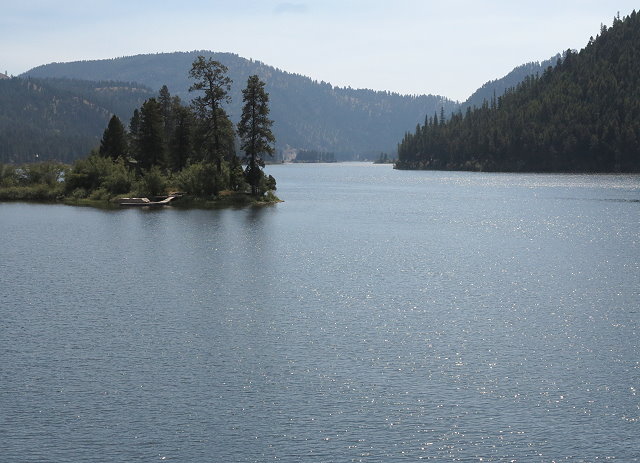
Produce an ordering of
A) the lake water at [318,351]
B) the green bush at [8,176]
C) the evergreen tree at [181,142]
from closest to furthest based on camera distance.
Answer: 1. the lake water at [318,351]
2. the evergreen tree at [181,142]
3. the green bush at [8,176]

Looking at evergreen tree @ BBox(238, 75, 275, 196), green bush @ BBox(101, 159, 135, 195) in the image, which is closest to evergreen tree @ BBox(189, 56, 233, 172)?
evergreen tree @ BBox(238, 75, 275, 196)

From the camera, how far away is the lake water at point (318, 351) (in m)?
23.1

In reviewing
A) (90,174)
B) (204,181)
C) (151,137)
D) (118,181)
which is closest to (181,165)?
(151,137)

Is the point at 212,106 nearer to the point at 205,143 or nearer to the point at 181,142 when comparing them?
the point at 205,143

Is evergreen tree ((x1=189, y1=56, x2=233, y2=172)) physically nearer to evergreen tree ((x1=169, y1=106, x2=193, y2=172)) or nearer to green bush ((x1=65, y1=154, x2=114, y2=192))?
evergreen tree ((x1=169, y1=106, x2=193, y2=172))

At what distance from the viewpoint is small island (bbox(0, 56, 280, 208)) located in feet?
391

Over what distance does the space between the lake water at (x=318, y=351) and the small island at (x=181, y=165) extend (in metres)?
49.4

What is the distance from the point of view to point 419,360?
1236 inches

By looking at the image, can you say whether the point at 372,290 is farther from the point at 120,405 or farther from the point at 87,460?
the point at 87,460

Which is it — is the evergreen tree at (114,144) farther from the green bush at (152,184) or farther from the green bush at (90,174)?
the green bush at (152,184)

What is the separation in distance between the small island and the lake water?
162ft

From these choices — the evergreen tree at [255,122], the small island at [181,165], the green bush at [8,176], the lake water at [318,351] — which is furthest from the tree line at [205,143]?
the lake water at [318,351]

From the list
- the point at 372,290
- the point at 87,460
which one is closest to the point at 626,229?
the point at 372,290

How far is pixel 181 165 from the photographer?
13838cm
